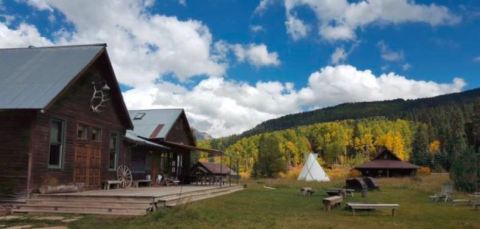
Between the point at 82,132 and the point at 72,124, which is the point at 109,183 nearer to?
the point at 82,132

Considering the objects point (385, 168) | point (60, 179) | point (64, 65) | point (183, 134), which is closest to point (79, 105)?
point (64, 65)

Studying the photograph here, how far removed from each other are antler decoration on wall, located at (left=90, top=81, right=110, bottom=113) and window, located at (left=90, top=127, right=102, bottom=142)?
2.75 feet

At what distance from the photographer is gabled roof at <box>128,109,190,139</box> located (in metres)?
32.5

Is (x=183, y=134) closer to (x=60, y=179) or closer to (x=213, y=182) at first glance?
(x=213, y=182)

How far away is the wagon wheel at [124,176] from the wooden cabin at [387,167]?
153 feet

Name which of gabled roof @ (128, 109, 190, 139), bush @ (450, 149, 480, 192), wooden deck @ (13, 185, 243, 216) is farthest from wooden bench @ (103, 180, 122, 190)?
bush @ (450, 149, 480, 192)

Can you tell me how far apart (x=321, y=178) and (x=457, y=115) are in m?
76.8

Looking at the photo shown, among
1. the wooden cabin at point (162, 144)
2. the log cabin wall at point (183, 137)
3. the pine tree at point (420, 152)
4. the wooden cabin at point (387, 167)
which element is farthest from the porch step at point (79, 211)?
the pine tree at point (420, 152)

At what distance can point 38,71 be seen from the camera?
59.2 ft

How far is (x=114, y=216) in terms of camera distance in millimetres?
13906

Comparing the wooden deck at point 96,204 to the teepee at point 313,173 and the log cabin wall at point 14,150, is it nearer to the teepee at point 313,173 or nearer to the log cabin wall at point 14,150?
the log cabin wall at point 14,150

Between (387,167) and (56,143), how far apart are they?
53926 mm

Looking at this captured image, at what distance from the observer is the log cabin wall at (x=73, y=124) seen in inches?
643

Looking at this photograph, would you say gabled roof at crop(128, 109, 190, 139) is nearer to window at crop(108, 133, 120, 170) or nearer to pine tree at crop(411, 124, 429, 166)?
window at crop(108, 133, 120, 170)
